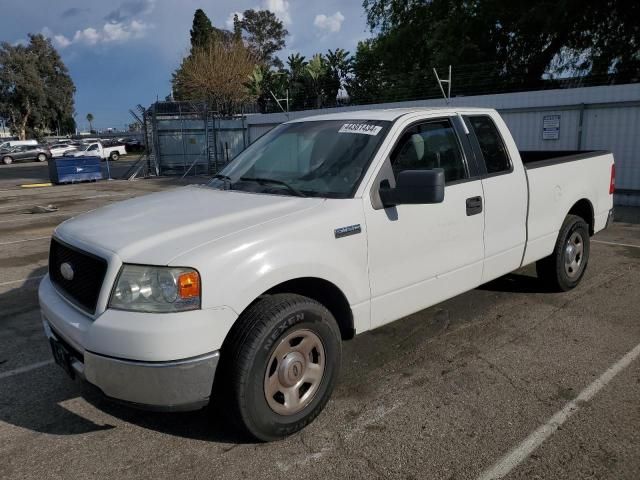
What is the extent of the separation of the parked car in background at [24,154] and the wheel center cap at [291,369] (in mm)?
46073

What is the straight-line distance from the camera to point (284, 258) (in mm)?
2877

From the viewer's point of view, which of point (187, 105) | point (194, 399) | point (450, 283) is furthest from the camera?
point (187, 105)

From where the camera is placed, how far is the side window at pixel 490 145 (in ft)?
14.3

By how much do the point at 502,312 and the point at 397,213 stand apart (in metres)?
2.12

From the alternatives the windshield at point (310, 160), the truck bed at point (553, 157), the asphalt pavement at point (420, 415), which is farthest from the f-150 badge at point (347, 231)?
the truck bed at point (553, 157)

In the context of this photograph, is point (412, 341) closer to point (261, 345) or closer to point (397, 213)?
point (397, 213)

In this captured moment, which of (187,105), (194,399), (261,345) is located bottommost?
(194,399)

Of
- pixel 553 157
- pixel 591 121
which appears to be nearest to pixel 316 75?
pixel 591 121

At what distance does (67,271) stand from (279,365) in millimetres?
1367

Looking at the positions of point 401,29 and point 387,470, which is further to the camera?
point 401,29

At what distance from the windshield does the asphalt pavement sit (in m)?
1.41

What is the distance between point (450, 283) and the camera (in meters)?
3.95

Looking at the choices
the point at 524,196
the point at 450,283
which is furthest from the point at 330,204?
the point at 524,196

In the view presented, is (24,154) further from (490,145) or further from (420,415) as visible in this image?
(420,415)
